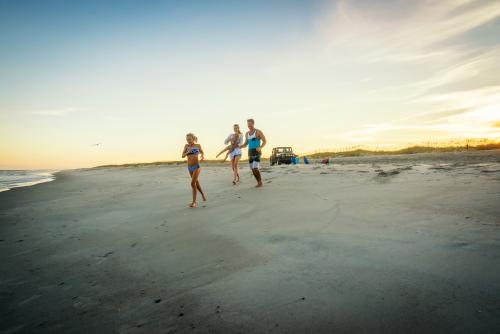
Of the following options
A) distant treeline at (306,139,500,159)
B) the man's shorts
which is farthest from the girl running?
distant treeline at (306,139,500,159)

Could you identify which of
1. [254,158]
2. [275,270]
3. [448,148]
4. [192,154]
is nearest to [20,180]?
[192,154]

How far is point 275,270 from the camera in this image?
300 cm

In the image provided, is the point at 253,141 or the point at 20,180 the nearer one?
the point at 253,141

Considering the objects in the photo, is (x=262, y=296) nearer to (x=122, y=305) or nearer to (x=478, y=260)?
(x=122, y=305)

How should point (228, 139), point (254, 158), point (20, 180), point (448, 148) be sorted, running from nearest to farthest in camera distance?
1. point (254, 158)
2. point (228, 139)
3. point (20, 180)
4. point (448, 148)

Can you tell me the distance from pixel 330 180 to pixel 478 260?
6315 millimetres

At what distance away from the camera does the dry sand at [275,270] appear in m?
2.17

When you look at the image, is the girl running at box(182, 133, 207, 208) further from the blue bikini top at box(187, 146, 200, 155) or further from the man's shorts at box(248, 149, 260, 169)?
the man's shorts at box(248, 149, 260, 169)

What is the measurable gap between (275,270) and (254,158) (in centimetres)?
673

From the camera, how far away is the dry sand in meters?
2.17

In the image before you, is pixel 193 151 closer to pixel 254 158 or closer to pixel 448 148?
pixel 254 158

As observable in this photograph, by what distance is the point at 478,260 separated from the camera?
2.74 m

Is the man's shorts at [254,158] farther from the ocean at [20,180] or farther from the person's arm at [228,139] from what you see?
the ocean at [20,180]

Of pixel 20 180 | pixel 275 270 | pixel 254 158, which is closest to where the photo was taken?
pixel 275 270
